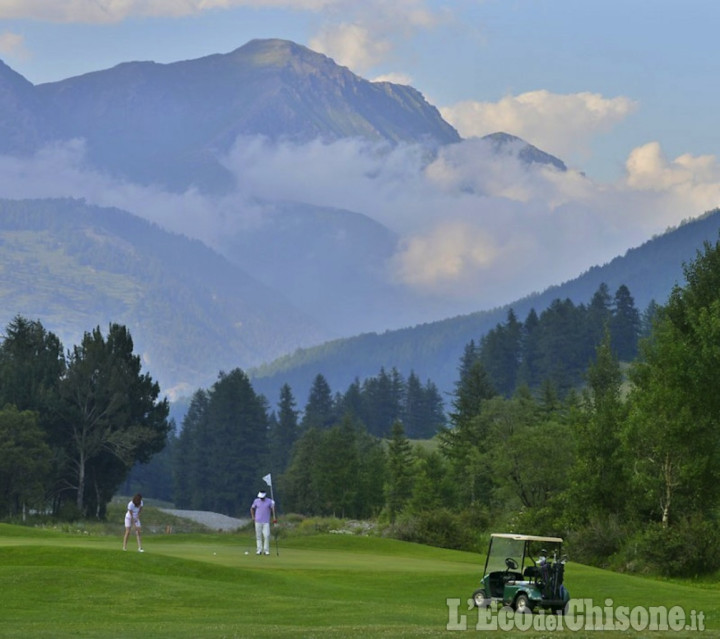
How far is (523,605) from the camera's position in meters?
31.6

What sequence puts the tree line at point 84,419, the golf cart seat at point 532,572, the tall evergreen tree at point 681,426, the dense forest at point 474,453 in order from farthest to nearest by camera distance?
the tree line at point 84,419 → the dense forest at point 474,453 → the tall evergreen tree at point 681,426 → the golf cart seat at point 532,572

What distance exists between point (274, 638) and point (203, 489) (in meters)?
160

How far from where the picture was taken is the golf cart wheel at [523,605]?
1237 inches

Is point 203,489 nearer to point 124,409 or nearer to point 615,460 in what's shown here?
point 124,409

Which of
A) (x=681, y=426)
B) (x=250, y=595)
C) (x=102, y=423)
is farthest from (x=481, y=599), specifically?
(x=102, y=423)

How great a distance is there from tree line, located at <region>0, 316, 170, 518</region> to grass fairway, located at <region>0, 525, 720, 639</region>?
53.3 meters

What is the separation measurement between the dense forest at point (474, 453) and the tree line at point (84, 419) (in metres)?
0.16

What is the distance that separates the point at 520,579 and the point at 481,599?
50.7 inches

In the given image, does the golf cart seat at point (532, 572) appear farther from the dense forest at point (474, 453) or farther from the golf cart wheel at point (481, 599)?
the dense forest at point (474, 453)

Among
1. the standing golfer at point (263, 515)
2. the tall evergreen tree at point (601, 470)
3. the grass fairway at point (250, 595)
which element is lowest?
the grass fairway at point (250, 595)

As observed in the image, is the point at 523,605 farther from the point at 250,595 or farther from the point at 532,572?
the point at 250,595

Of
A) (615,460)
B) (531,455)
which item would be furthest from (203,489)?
(615,460)

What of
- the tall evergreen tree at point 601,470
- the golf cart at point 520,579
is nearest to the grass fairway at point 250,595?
the golf cart at point 520,579

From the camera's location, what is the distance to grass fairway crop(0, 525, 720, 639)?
93.6ft
